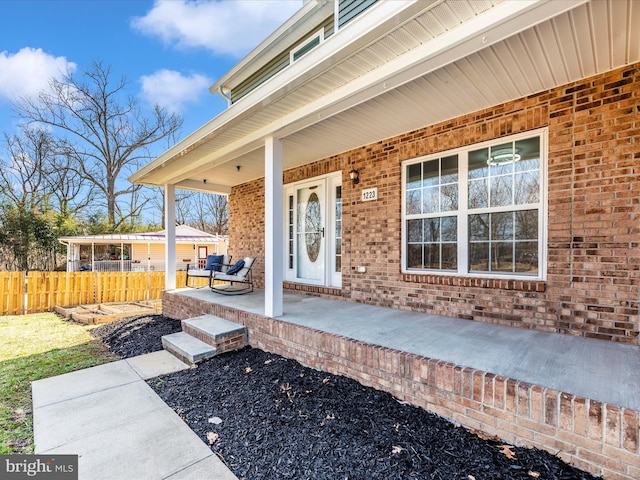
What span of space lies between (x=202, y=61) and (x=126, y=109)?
19.8 feet

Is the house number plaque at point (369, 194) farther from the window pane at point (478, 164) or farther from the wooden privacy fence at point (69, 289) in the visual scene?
→ the wooden privacy fence at point (69, 289)

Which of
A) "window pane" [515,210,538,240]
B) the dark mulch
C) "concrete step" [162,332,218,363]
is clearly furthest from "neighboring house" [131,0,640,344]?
the dark mulch

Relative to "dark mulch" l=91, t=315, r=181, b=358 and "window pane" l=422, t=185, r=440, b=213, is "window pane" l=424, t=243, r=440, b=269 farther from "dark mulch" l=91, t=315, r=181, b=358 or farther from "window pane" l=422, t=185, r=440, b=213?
"dark mulch" l=91, t=315, r=181, b=358

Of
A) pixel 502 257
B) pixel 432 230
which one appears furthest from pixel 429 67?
pixel 502 257

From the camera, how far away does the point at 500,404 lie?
2031 mm

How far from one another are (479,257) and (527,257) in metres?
0.51

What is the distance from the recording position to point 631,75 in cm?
285

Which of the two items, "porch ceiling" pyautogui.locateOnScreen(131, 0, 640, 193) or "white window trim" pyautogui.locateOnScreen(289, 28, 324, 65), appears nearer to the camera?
"porch ceiling" pyautogui.locateOnScreen(131, 0, 640, 193)

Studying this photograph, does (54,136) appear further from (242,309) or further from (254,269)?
(242,309)

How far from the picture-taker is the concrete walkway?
196cm

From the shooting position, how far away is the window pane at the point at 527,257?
348 cm

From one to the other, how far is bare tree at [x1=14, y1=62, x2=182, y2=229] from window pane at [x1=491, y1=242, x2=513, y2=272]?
862 inches

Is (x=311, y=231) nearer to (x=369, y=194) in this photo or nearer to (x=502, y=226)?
(x=369, y=194)

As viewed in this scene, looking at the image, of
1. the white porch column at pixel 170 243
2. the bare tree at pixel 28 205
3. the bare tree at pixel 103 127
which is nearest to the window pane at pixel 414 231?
the white porch column at pixel 170 243
